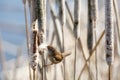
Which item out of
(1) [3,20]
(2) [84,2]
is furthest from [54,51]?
(1) [3,20]

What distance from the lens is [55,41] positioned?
1681 millimetres

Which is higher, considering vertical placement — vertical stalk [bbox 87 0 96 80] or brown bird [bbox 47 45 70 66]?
vertical stalk [bbox 87 0 96 80]

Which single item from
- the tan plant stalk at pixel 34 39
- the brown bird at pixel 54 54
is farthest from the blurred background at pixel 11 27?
the tan plant stalk at pixel 34 39

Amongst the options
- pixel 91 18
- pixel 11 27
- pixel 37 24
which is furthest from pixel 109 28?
pixel 11 27

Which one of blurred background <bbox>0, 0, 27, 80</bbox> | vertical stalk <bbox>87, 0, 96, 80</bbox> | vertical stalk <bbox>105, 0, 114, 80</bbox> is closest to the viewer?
vertical stalk <bbox>105, 0, 114, 80</bbox>

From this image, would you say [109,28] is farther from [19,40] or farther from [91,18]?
[19,40]

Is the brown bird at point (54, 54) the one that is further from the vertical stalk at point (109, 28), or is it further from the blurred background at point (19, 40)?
the vertical stalk at point (109, 28)

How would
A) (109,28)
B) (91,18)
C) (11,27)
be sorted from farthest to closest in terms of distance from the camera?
(11,27) < (91,18) < (109,28)

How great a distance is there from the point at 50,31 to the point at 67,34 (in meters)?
0.12

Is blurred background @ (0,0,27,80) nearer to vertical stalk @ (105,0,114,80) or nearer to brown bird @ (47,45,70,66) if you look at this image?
brown bird @ (47,45,70,66)

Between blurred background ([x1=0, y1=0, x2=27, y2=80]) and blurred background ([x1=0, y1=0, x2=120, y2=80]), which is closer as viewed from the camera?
blurred background ([x1=0, y1=0, x2=120, y2=80])

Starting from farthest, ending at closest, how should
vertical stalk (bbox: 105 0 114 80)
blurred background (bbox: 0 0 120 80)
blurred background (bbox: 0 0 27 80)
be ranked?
blurred background (bbox: 0 0 27 80) → blurred background (bbox: 0 0 120 80) → vertical stalk (bbox: 105 0 114 80)

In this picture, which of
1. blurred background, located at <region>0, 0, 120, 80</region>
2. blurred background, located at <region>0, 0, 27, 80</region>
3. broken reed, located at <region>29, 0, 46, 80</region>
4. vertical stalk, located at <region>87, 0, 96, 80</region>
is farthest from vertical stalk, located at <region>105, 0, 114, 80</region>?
blurred background, located at <region>0, 0, 27, 80</region>

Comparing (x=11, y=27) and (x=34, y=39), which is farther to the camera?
(x=11, y=27)
